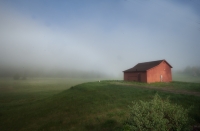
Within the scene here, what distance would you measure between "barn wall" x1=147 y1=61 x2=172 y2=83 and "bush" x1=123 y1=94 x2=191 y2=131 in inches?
1262

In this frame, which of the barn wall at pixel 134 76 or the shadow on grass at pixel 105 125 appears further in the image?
the barn wall at pixel 134 76

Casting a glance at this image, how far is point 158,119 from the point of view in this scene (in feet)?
17.2

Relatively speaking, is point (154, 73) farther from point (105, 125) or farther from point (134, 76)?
point (105, 125)

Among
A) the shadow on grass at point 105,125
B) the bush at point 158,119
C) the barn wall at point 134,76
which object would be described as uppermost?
the barn wall at point 134,76

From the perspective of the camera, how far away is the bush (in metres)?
5.28

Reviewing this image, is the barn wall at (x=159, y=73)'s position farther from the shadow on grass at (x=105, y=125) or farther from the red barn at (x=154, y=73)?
the shadow on grass at (x=105, y=125)

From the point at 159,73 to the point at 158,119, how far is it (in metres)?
36.6

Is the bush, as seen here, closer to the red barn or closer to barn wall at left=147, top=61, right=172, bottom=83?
the red barn

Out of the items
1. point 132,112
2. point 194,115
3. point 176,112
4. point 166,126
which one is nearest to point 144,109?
point 132,112

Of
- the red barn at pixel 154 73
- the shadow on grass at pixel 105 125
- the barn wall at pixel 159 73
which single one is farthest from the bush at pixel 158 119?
the barn wall at pixel 159 73

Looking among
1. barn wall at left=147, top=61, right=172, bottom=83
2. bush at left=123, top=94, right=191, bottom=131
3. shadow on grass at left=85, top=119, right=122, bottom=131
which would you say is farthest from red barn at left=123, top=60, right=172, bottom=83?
bush at left=123, top=94, right=191, bottom=131

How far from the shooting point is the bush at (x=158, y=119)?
5.28 metres

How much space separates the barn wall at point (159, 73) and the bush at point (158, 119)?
32.0 metres

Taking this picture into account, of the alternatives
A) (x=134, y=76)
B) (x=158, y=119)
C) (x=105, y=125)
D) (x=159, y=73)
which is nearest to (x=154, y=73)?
(x=159, y=73)
